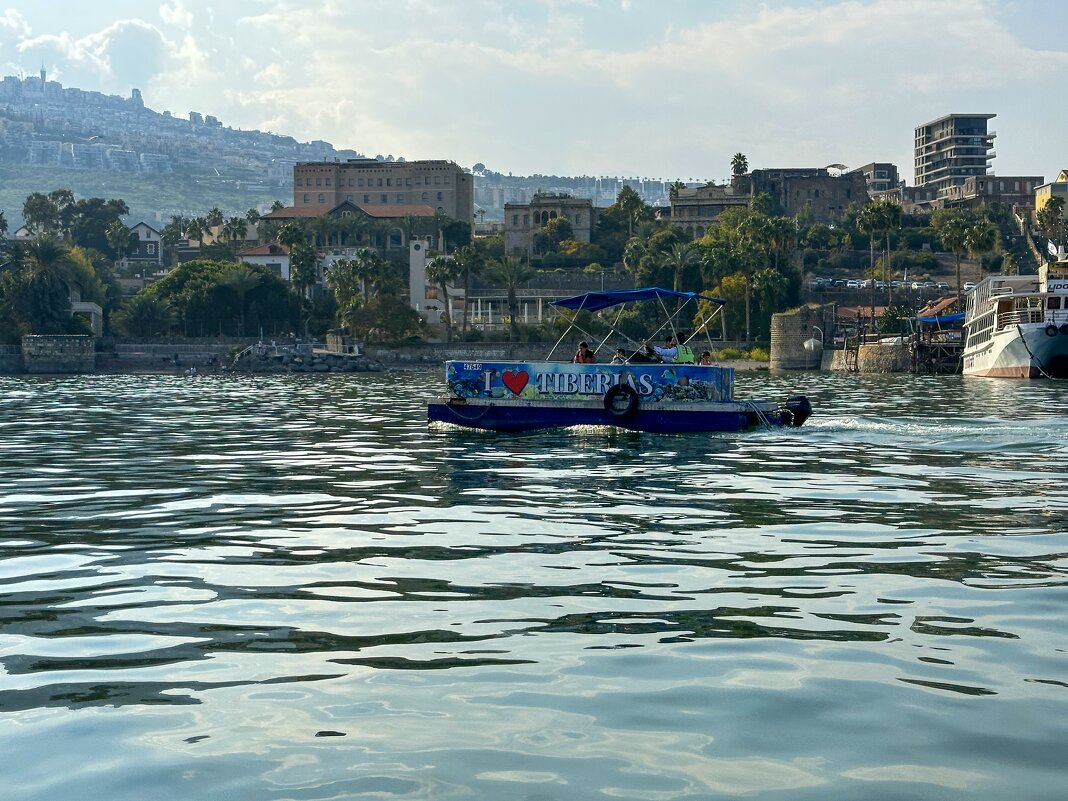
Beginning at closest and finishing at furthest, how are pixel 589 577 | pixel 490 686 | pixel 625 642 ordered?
pixel 490 686
pixel 625 642
pixel 589 577

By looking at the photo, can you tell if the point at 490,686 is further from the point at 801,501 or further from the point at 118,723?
the point at 801,501

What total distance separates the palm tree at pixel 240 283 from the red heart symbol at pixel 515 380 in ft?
343

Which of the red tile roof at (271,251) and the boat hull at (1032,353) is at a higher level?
the red tile roof at (271,251)

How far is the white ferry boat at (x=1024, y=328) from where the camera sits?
6888cm

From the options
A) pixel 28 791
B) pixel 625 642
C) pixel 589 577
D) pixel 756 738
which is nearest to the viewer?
pixel 28 791

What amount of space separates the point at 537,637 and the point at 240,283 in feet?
411

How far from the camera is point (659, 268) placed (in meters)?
140

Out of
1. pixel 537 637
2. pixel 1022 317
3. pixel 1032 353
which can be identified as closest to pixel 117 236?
pixel 1022 317

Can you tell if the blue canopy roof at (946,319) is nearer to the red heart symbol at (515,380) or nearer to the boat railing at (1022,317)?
the boat railing at (1022,317)

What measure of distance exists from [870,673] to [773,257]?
13021 cm

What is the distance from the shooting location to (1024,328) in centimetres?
6975

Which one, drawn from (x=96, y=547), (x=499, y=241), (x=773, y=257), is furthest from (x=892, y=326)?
(x=96, y=547)

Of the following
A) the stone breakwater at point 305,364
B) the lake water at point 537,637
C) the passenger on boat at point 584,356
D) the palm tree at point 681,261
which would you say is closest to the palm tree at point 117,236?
the stone breakwater at point 305,364

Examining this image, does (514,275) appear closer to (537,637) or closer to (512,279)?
(512,279)
